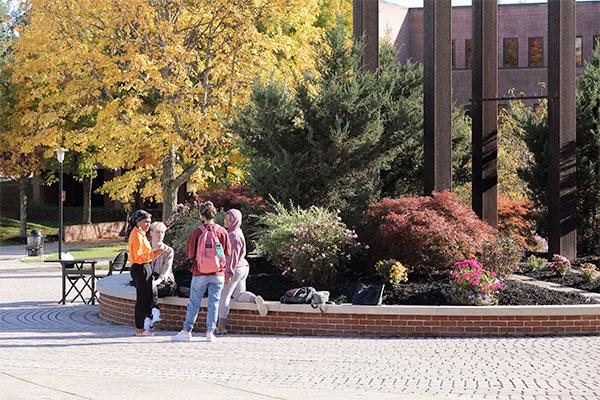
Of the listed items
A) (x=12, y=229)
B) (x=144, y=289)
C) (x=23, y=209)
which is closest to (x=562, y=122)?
(x=144, y=289)

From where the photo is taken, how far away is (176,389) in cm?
1011

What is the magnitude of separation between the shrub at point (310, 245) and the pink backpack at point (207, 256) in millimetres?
2337

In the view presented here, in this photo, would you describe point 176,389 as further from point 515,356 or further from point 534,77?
point 534,77

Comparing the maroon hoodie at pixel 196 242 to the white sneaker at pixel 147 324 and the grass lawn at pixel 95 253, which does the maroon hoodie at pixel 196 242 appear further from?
the grass lawn at pixel 95 253

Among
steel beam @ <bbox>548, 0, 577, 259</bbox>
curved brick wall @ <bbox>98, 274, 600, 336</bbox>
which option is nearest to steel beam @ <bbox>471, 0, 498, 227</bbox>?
steel beam @ <bbox>548, 0, 577, 259</bbox>

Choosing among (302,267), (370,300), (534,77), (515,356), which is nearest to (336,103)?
(302,267)

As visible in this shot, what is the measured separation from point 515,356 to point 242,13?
775 inches

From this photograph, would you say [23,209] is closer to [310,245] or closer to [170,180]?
[170,180]

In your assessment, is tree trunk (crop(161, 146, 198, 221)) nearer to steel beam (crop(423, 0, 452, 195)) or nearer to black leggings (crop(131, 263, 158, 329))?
steel beam (crop(423, 0, 452, 195))

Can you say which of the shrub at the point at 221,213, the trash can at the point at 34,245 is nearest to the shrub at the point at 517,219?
the shrub at the point at 221,213

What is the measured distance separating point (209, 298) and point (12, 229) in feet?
146

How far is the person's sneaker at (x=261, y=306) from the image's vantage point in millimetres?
15117

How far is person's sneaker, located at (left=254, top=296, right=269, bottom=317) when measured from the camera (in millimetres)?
15117

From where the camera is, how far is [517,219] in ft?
75.8
